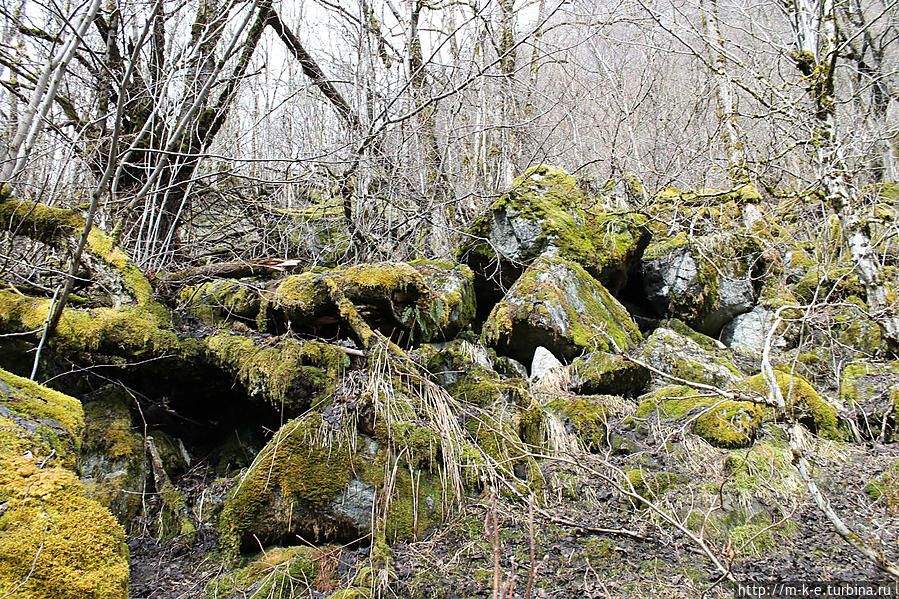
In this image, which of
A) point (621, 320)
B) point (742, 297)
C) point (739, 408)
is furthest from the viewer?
point (742, 297)

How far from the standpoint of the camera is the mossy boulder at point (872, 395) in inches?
159

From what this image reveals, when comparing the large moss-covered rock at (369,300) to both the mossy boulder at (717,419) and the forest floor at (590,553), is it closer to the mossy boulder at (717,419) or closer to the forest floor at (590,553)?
the forest floor at (590,553)

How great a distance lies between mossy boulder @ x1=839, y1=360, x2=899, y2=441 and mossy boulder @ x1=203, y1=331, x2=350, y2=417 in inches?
172

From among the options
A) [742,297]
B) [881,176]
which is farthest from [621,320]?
[881,176]

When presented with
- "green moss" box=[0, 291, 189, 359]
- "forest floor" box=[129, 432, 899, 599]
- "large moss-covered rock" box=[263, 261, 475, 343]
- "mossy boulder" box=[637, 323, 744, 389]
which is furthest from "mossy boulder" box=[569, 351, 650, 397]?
"green moss" box=[0, 291, 189, 359]

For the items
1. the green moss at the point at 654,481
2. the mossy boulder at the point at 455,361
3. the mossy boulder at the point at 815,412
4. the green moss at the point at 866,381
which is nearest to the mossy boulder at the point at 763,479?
the green moss at the point at 654,481

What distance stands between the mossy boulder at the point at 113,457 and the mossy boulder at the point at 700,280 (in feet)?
21.2

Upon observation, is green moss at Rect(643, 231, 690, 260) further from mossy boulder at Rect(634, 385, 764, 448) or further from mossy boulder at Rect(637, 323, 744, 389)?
mossy boulder at Rect(634, 385, 764, 448)

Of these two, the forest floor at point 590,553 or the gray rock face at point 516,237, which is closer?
the forest floor at point 590,553

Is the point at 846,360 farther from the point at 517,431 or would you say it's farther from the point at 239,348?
the point at 239,348

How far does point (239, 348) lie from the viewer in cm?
357

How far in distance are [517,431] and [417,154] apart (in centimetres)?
530

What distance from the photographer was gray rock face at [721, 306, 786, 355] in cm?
644

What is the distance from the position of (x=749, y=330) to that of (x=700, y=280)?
38.5 inches
